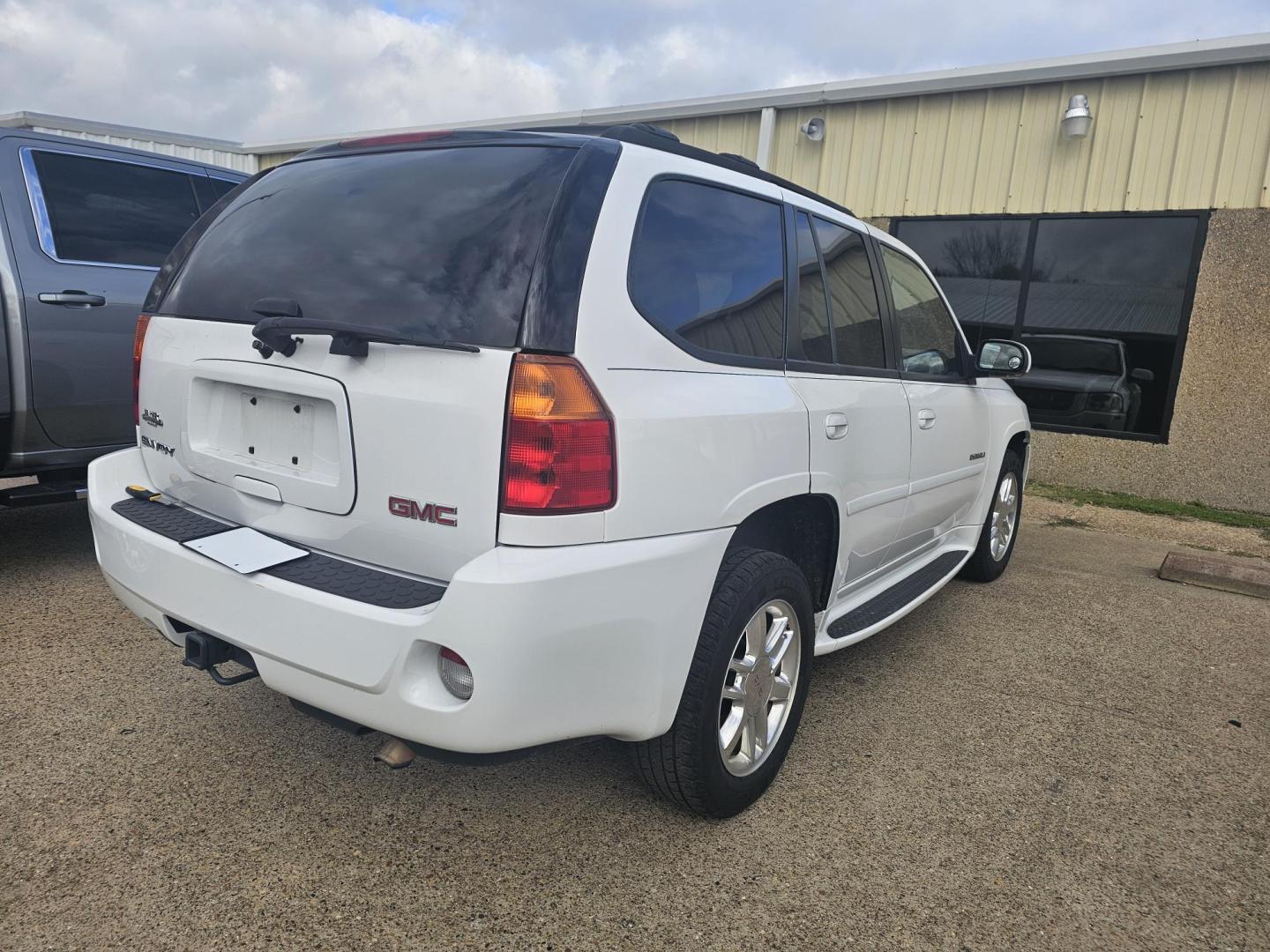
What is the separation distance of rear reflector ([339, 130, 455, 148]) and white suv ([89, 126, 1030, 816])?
2cm

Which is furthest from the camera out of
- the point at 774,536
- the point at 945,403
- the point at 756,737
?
the point at 945,403

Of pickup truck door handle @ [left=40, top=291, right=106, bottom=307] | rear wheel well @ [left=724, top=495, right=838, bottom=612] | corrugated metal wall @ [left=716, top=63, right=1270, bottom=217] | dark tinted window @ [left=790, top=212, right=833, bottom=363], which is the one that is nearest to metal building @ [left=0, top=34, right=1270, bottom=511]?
corrugated metal wall @ [left=716, top=63, right=1270, bottom=217]

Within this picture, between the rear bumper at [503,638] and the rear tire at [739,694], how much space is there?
0.39 feet

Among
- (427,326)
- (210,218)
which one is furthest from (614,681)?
(210,218)

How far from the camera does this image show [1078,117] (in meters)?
7.07

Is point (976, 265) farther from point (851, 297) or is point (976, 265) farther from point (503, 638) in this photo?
point (503, 638)

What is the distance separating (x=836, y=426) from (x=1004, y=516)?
2.75 m

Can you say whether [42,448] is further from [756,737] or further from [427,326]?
[756,737]

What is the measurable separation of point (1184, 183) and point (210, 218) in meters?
7.39

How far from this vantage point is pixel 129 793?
2.35m

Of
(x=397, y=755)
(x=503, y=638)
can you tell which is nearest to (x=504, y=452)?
(x=503, y=638)

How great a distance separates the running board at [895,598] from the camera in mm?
2936

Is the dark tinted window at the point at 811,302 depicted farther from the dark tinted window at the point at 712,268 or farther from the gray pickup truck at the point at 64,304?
the gray pickup truck at the point at 64,304

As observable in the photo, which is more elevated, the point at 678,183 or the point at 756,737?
the point at 678,183
